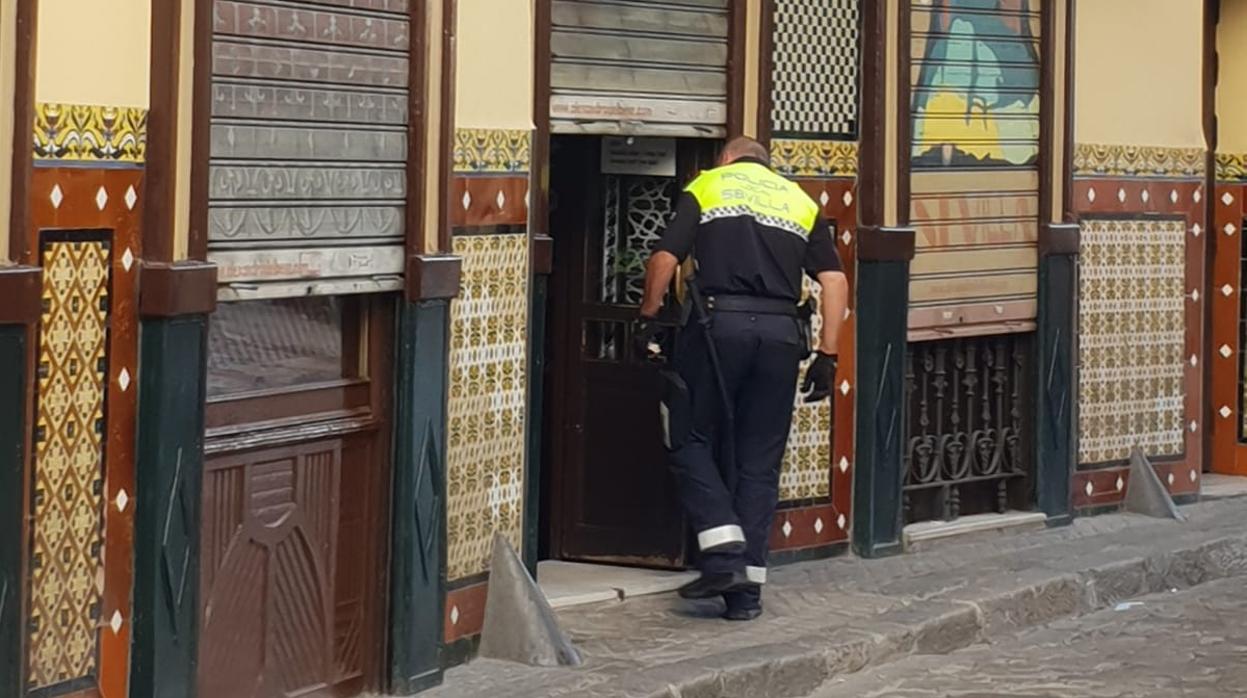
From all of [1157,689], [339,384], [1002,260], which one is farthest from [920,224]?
[339,384]

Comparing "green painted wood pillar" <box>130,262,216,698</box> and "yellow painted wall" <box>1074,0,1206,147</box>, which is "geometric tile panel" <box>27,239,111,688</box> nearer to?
"green painted wood pillar" <box>130,262,216,698</box>

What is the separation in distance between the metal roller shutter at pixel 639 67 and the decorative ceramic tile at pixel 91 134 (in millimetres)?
2530

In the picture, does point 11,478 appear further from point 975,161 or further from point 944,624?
point 975,161

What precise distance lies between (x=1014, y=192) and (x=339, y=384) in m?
4.54

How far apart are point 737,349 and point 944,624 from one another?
51.8 inches

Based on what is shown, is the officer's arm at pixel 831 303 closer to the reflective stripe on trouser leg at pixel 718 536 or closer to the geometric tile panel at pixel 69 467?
the reflective stripe on trouser leg at pixel 718 536

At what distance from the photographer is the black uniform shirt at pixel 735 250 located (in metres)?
8.59

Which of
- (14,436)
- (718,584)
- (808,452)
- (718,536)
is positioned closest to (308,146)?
(14,436)

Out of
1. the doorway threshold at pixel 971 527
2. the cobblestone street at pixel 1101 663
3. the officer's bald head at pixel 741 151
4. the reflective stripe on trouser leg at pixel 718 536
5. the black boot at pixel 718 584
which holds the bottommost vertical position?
the cobblestone street at pixel 1101 663

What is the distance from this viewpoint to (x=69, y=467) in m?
6.03

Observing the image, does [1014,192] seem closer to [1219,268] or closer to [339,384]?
[1219,268]

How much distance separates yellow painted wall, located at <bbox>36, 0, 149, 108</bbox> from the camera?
19.2 feet

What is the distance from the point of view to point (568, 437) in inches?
380

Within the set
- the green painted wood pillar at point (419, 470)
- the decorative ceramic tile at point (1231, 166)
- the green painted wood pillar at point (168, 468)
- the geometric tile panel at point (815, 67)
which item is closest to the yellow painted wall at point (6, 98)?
the green painted wood pillar at point (168, 468)
